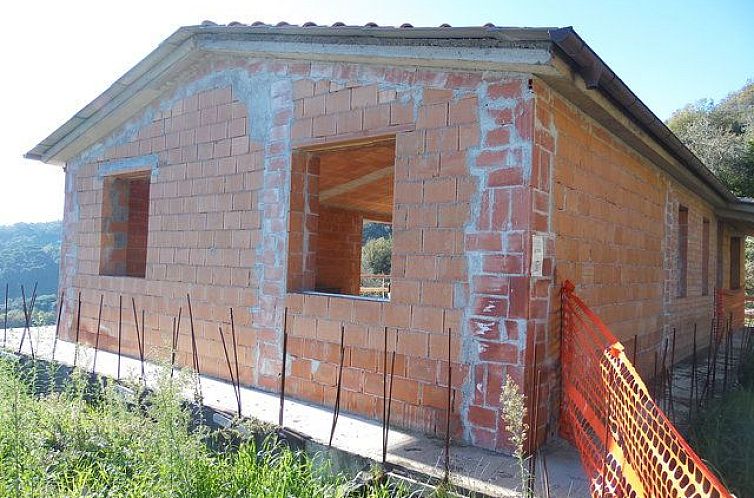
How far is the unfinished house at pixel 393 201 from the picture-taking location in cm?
436

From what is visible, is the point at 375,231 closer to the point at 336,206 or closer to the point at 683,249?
the point at 336,206

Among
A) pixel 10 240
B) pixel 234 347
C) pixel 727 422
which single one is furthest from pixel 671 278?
pixel 10 240

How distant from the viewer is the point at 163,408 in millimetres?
3551

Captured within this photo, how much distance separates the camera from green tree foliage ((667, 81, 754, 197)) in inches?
823

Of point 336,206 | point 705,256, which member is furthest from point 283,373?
point 705,256

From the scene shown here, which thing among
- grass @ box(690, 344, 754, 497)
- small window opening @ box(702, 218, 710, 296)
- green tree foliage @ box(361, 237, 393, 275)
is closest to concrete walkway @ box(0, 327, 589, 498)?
grass @ box(690, 344, 754, 497)

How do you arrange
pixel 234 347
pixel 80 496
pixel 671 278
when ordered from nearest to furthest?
Result: pixel 80 496, pixel 234 347, pixel 671 278

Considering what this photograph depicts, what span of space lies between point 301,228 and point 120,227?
3.77 metres

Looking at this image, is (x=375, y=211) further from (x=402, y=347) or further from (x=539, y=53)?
(x=539, y=53)

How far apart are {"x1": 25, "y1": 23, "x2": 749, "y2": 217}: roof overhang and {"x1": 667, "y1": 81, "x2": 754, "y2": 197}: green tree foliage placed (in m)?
14.7

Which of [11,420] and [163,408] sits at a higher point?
[163,408]

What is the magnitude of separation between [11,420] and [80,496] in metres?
1.10

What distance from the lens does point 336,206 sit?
11125 millimetres

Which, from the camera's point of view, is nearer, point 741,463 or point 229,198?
point 741,463
